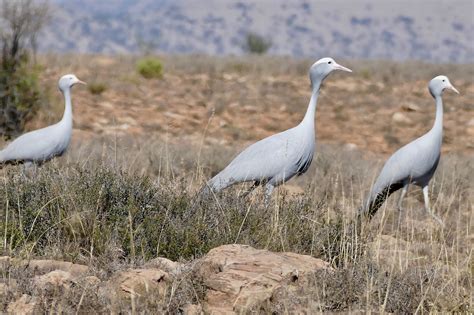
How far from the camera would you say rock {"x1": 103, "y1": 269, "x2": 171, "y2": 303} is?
169 inches

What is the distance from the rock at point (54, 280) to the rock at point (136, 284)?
0.18m

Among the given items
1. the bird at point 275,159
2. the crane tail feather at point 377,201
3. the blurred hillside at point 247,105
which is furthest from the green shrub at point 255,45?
the bird at point 275,159

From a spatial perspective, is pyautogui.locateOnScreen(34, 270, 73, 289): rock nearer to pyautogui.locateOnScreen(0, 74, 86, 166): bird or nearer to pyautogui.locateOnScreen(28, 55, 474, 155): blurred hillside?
pyautogui.locateOnScreen(0, 74, 86, 166): bird

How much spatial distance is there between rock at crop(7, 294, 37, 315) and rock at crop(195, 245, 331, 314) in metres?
0.78

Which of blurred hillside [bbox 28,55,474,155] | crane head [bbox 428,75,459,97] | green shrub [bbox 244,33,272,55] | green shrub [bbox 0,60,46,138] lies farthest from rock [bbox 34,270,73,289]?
green shrub [bbox 244,33,272,55]

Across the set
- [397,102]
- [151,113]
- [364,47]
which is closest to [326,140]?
[151,113]

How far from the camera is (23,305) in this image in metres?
4.12

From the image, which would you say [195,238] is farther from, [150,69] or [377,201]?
[150,69]

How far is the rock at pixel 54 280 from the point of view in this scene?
14.0 feet

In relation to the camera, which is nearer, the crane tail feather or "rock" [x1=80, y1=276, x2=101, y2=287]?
"rock" [x1=80, y1=276, x2=101, y2=287]

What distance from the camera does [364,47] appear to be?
19350 cm

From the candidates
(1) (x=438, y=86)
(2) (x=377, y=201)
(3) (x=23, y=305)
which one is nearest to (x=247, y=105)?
(1) (x=438, y=86)

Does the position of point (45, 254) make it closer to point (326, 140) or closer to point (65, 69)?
point (326, 140)

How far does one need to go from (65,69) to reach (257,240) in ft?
53.4
